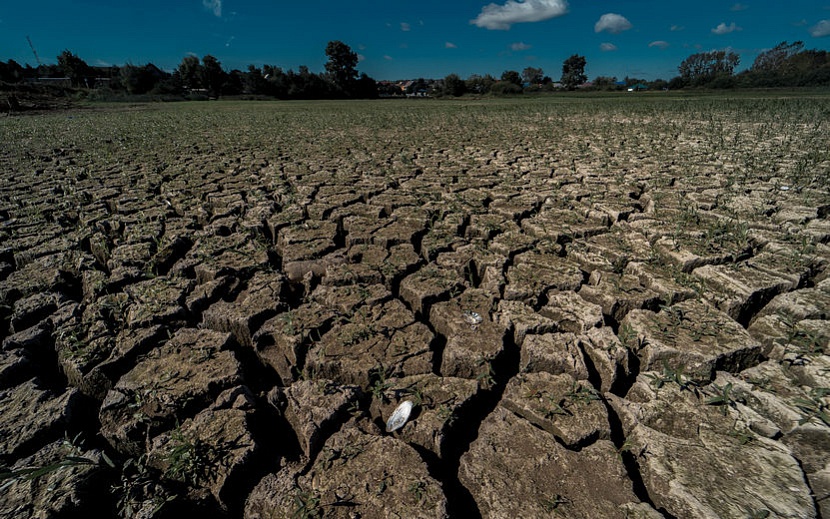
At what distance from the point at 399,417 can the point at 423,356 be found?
1.21ft

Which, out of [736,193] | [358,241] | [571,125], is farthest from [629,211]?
[571,125]

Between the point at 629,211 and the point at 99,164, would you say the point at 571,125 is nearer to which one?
the point at 629,211

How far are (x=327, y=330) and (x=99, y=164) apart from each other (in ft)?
21.9

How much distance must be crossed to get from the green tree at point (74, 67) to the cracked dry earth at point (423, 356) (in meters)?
64.7

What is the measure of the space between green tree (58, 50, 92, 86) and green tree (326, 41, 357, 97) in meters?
32.1

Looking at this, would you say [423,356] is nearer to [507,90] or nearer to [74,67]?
[507,90]

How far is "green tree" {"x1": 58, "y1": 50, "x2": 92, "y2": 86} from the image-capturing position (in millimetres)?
48125

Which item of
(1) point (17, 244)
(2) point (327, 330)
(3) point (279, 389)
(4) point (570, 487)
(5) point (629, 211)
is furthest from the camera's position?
(5) point (629, 211)

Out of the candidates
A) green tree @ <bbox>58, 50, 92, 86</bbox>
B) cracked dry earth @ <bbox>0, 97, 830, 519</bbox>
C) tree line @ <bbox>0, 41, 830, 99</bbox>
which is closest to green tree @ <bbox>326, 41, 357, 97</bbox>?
tree line @ <bbox>0, 41, 830, 99</bbox>

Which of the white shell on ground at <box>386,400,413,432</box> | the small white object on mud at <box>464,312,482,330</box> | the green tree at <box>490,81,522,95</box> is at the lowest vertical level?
the white shell on ground at <box>386,400,413,432</box>

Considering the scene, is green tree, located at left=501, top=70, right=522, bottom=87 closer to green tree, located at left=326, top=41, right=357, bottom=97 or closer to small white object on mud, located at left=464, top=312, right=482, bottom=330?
green tree, located at left=326, top=41, right=357, bottom=97

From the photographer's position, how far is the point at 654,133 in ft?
28.2

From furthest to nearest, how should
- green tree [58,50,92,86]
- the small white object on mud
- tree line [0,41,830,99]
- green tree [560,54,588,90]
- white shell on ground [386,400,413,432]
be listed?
green tree [560,54,588,90] → green tree [58,50,92,86] → tree line [0,41,830,99] → the small white object on mud → white shell on ground [386,400,413,432]

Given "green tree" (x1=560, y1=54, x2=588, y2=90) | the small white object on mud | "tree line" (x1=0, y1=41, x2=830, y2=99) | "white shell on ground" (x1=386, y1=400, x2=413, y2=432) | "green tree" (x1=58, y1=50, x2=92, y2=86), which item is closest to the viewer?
"white shell on ground" (x1=386, y1=400, x2=413, y2=432)
